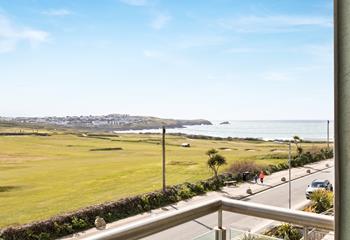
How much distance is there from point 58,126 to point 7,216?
418cm

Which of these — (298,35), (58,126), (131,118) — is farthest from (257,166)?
(58,126)

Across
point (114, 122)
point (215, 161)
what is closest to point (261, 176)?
point (215, 161)

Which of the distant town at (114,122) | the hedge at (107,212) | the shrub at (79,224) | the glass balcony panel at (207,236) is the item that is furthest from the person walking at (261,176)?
the glass balcony panel at (207,236)

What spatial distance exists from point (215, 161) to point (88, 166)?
9377mm

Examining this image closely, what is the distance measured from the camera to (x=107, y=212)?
40.5 feet

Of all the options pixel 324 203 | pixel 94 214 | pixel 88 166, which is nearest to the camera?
pixel 324 203

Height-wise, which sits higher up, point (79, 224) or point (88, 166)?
point (88, 166)

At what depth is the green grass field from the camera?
1694 centimetres

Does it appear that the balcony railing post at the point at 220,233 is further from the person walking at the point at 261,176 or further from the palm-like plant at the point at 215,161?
the person walking at the point at 261,176

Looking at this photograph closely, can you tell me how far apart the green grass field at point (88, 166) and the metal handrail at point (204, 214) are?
13.6m

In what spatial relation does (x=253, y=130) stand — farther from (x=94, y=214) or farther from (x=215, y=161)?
(x=94, y=214)

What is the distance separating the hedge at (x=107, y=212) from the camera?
36.1 ft

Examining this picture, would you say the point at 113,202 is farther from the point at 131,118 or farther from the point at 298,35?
the point at 298,35

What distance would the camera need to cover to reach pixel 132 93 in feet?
87.2
